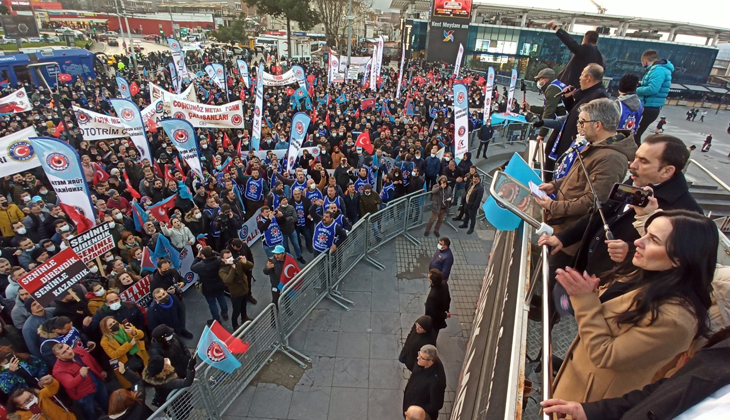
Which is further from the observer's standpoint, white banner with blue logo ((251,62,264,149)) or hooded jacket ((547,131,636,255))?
white banner with blue logo ((251,62,264,149))

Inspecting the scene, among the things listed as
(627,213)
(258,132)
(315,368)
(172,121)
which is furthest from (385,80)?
(627,213)

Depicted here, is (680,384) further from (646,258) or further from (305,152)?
(305,152)

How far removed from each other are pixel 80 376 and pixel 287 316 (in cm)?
312

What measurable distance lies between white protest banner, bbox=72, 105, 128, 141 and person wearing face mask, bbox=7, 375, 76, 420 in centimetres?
845

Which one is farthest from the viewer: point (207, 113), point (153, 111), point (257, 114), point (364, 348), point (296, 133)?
point (153, 111)

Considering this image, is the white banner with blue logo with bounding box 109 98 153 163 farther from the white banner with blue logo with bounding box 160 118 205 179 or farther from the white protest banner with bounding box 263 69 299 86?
the white protest banner with bounding box 263 69 299 86

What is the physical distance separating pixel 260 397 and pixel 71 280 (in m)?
3.53

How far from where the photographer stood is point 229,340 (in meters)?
5.41

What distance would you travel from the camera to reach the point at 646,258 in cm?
183

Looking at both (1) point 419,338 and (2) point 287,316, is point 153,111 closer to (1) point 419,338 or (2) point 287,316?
(2) point 287,316

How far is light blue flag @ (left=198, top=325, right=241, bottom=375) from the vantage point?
5070 millimetres

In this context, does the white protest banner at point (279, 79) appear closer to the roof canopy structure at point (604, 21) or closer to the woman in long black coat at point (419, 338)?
the woman in long black coat at point (419, 338)

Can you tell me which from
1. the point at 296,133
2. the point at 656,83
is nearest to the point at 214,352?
the point at 296,133

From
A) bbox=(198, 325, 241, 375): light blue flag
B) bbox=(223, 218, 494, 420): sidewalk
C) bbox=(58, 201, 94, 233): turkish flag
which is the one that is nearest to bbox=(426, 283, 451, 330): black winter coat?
bbox=(223, 218, 494, 420): sidewalk
